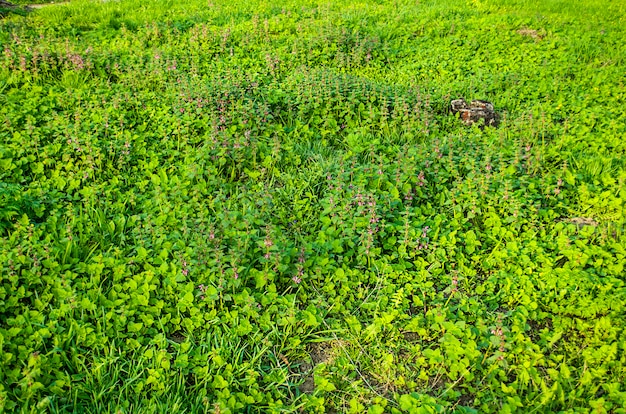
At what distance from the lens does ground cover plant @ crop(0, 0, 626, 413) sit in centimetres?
319

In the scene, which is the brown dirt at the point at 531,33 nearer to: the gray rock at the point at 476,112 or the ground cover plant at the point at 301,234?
the ground cover plant at the point at 301,234

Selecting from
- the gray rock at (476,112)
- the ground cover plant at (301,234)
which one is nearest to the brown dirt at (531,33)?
the ground cover plant at (301,234)

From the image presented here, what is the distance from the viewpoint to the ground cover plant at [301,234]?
3.19 m

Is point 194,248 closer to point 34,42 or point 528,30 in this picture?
point 34,42

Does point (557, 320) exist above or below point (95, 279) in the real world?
below

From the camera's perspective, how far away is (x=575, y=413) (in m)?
2.90

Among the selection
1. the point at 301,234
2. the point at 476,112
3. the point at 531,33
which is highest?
Result: the point at 531,33

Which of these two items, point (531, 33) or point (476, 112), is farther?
point (531, 33)

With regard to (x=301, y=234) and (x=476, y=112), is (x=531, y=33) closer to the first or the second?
(x=476, y=112)

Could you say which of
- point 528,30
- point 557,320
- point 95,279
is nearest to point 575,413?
point 557,320

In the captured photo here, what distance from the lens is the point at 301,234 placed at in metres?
4.42

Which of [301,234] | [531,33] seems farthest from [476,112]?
[531,33]

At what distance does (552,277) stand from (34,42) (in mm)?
7660

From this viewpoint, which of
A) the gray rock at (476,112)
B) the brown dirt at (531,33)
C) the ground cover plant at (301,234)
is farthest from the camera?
the brown dirt at (531,33)
